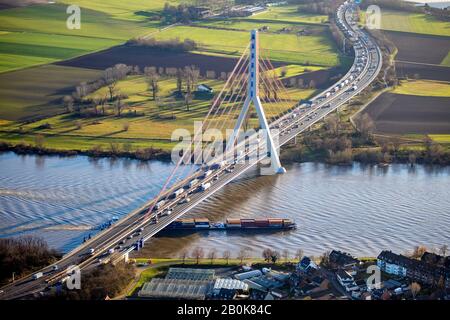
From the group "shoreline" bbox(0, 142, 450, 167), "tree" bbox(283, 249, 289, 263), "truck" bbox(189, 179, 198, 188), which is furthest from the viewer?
"shoreline" bbox(0, 142, 450, 167)

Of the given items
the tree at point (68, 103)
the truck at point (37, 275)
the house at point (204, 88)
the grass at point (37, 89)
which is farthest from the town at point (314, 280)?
the house at point (204, 88)

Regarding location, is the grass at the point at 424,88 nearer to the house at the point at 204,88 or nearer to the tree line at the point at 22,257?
the house at the point at 204,88

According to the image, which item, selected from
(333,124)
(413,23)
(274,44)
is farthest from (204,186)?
(413,23)

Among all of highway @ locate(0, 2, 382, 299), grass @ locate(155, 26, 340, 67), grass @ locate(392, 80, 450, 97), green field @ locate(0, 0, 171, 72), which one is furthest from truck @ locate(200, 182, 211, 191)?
grass @ locate(155, 26, 340, 67)

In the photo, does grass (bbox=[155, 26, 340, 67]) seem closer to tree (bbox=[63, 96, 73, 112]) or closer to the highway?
the highway

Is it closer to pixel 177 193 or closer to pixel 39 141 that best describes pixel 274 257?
pixel 177 193

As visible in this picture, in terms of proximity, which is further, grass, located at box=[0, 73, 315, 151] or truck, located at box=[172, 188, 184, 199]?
grass, located at box=[0, 73, 315, 151]
